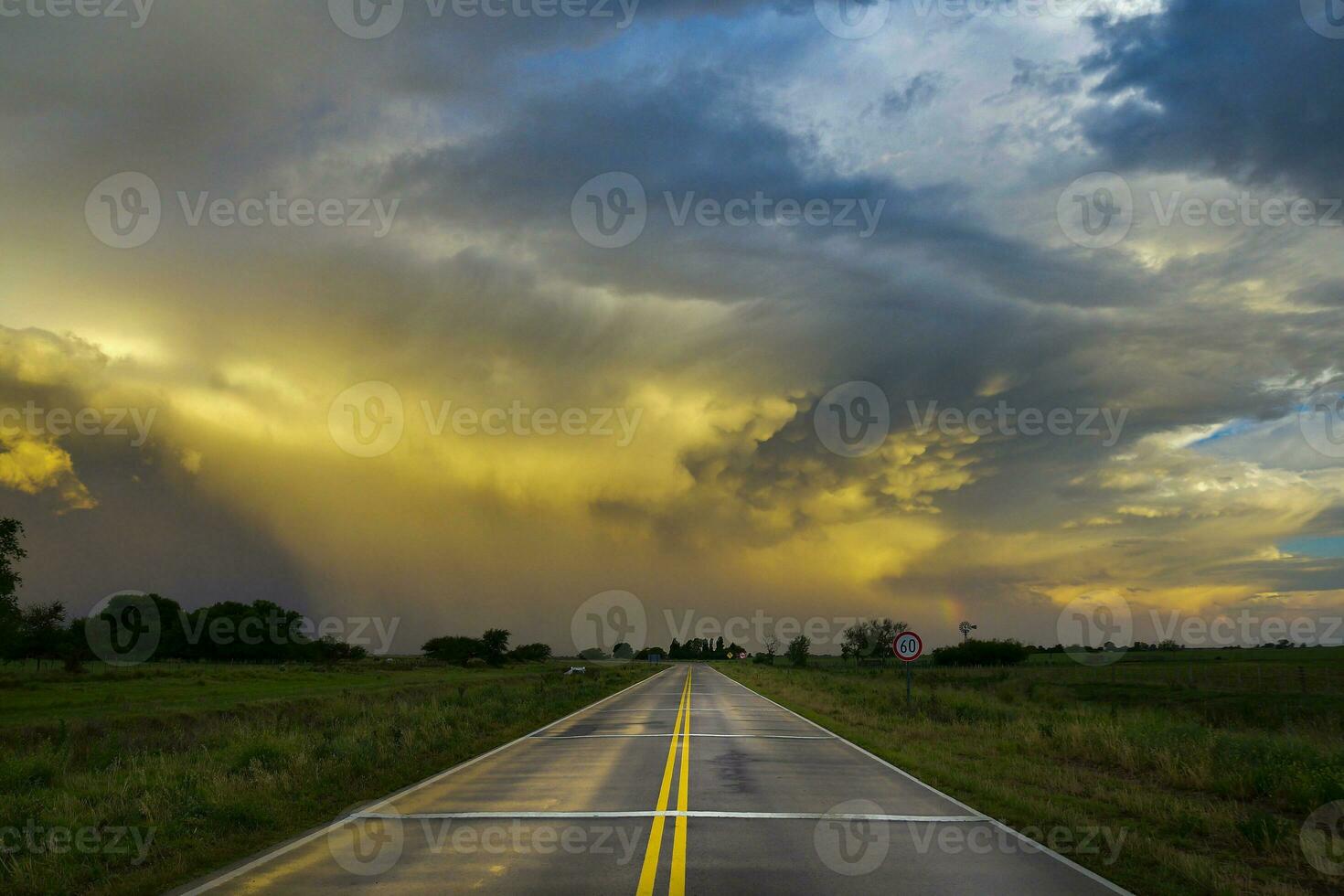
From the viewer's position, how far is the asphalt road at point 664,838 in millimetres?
7797

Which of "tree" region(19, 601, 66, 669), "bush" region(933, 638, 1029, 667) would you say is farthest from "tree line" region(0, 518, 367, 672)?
"bush" region(933, 638, 1029, 667)

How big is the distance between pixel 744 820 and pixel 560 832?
7.61 feet

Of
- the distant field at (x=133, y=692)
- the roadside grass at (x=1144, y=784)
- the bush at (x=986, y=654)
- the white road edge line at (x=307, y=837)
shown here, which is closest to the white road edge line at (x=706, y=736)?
the roadside grass at (x=1144, y=784)

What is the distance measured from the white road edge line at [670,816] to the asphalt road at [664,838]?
0.04 m

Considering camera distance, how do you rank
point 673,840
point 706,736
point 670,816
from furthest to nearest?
point 706,736 → point 670,816 → point 673,840

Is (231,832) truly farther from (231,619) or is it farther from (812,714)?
(231,619)

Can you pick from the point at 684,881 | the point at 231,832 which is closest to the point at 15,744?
the point at 231,832

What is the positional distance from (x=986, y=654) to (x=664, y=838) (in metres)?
137

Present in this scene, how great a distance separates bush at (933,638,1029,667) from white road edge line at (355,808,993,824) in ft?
426

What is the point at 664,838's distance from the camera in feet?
31.2

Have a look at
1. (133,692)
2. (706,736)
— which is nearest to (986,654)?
(133,692)

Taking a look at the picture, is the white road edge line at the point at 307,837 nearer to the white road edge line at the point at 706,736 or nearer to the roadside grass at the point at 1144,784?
the white road edge line at the point at 706,736

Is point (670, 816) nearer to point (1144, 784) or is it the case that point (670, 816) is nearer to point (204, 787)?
point (204, 787)

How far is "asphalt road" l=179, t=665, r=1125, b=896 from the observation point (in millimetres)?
7797
